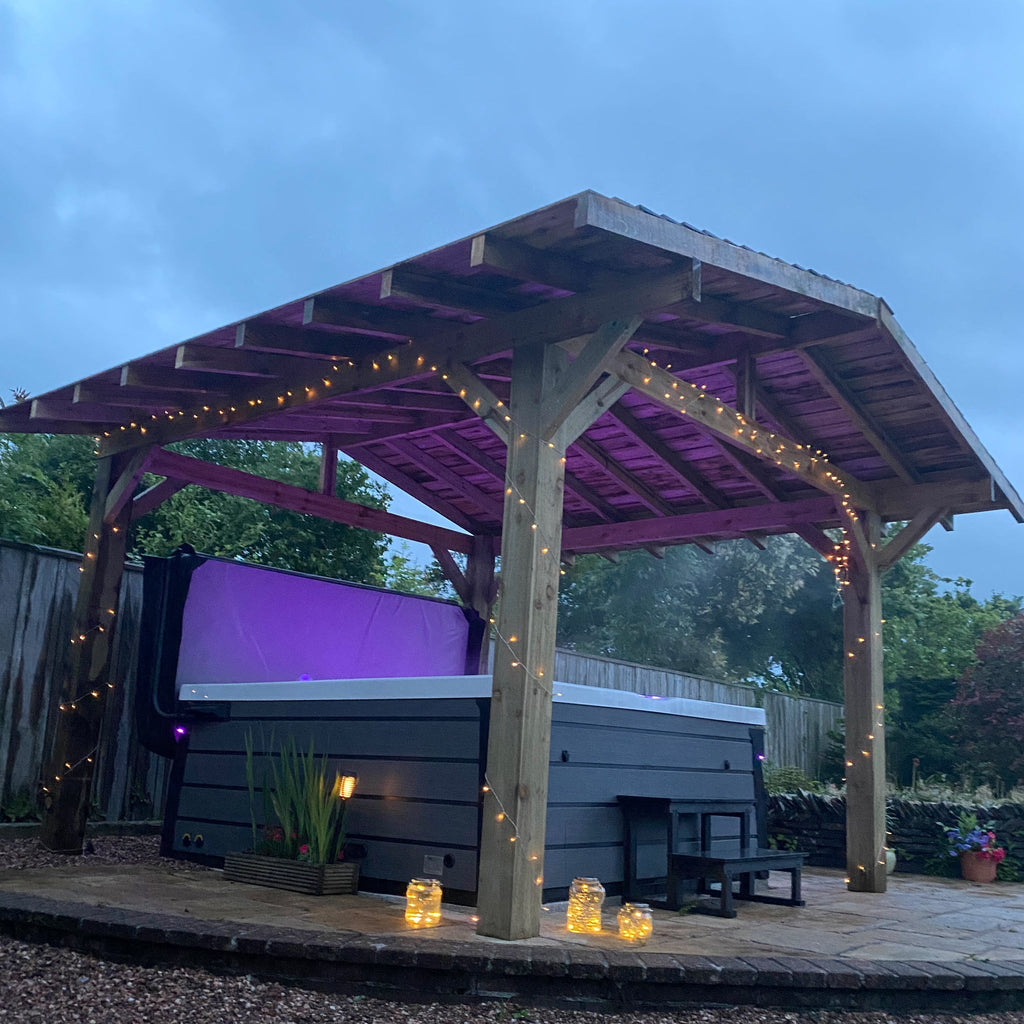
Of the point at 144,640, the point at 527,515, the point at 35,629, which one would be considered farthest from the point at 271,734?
the point at 527,515

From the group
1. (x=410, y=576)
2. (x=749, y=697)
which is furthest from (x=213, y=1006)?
(x=410, y=576)

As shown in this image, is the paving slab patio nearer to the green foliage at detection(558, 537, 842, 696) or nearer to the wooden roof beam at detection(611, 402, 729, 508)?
the wooden roof beam at detection(611, 402, 729, 508)

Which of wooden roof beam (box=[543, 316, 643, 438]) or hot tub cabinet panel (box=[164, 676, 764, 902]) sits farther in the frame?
hot tub cabinet panel (box=[164, 676, 764, 902])

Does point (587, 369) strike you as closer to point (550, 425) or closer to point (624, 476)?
point (550, 425)

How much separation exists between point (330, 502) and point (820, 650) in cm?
1525

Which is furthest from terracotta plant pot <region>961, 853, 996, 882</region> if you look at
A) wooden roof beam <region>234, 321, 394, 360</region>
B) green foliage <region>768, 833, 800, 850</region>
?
wooden roof beam <region>234, 321, 394, 360</region>

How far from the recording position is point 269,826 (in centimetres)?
532

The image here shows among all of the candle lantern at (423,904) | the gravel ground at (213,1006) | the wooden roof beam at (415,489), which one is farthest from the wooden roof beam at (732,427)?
the wooden roof beam at (415,489)

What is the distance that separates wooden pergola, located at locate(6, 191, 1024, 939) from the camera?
4.09 meters

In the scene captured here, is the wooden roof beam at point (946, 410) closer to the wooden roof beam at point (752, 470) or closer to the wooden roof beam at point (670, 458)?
the wooden roof beam at point (752, 470)

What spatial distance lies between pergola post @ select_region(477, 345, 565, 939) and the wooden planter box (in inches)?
47.5

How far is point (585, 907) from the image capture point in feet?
14.1

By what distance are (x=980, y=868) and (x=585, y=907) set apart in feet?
14.2

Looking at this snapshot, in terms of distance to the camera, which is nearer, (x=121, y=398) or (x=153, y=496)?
(x=121, y=398)
